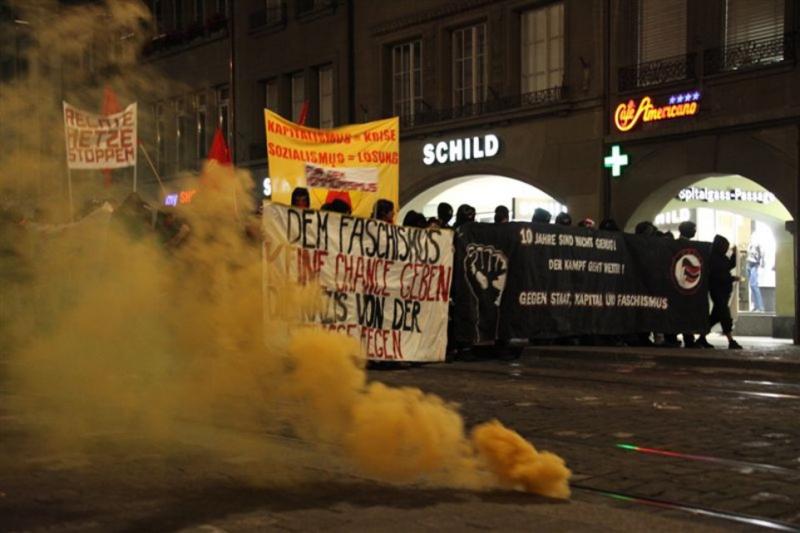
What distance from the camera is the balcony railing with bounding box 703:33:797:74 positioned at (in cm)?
1636

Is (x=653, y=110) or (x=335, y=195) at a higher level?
(x=653, y=110)

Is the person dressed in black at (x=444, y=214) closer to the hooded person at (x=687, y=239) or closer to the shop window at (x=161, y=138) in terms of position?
the shop window at (x=161, y=138)

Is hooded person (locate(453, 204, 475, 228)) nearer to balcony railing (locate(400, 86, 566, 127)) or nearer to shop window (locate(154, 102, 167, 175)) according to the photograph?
shop window (locate(154, 102, 167, 175))

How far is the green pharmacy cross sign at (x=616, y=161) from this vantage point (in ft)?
62.0

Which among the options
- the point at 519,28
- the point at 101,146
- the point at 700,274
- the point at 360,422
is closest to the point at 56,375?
the point at 360,422

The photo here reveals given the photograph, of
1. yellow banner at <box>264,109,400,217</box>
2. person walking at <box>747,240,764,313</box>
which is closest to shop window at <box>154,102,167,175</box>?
yellow banner at <box>264,109,400,217</box>

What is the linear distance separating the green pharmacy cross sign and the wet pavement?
10948mm

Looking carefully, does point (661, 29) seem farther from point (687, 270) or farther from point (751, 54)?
point (687, 270)

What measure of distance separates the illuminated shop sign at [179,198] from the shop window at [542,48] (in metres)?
14.6


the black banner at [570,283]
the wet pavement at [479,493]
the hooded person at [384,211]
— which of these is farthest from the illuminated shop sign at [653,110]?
the wet pavement at [479,493]

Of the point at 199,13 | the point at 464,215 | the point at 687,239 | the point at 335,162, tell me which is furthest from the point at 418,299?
the point at 199,13

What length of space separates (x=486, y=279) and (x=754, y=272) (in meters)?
9.95

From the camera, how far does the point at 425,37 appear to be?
22.9 metres

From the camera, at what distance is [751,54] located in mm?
17031
